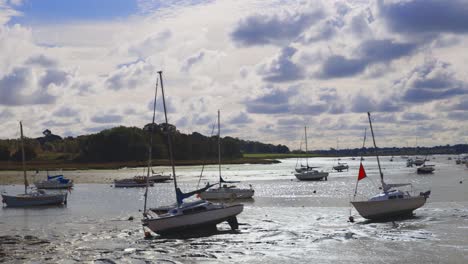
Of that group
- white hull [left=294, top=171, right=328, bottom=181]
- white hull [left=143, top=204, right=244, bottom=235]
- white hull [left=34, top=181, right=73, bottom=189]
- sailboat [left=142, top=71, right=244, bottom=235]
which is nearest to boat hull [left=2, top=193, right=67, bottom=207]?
sailboat [left=142, top=71, right=244, bottom=235]

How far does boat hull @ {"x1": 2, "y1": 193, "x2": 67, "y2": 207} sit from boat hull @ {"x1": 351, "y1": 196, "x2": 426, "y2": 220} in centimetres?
3699

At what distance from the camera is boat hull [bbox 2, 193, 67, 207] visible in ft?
223

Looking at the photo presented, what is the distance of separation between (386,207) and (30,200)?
132 ft

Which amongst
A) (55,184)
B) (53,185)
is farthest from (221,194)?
(53,185)

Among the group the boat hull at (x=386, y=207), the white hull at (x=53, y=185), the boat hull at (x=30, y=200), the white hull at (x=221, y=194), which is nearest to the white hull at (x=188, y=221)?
the boat hull at (x=386, y=207)

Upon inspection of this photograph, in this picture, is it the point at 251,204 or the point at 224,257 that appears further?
the point at 251,204

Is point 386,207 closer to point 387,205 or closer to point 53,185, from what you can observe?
point 387,205

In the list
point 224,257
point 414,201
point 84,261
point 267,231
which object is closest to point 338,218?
point 414,201

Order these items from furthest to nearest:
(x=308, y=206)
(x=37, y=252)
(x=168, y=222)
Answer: (x=308, y=206) < (x=168, y=222) < (x=37, y=252)

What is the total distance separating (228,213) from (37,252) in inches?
520

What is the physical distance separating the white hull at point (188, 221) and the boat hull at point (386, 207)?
10201 mm

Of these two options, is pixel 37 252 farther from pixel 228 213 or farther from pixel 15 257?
pixel 228 213

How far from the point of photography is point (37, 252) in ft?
115

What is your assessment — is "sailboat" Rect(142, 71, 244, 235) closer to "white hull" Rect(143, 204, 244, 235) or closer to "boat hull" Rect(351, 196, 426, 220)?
"white hull" Rect(143, 204, 244, 235)
